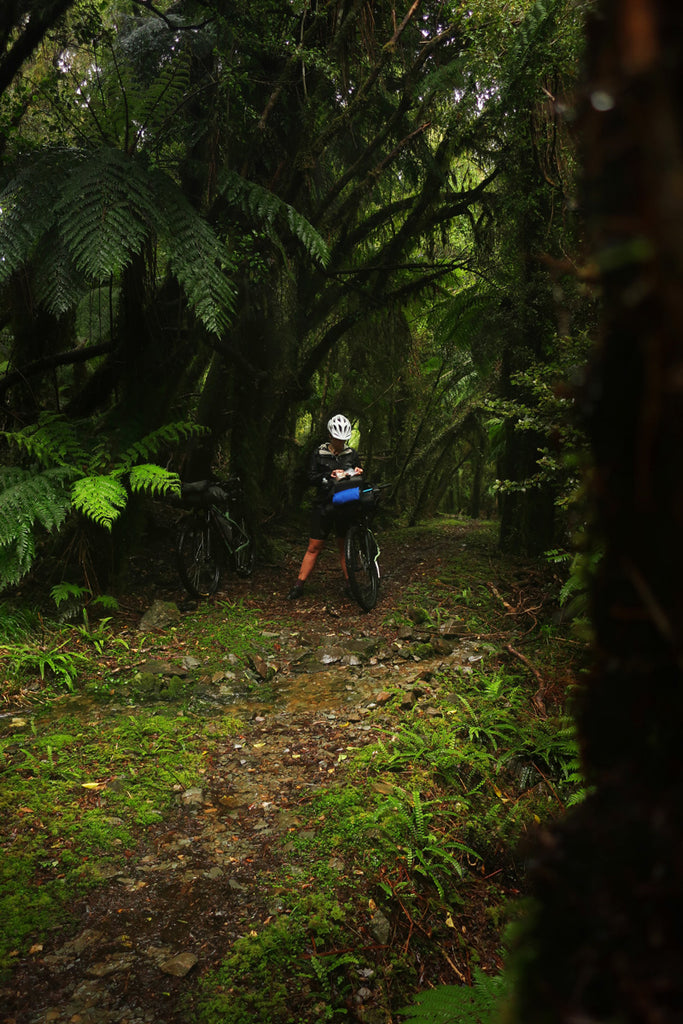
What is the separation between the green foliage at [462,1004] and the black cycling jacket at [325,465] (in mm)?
5183

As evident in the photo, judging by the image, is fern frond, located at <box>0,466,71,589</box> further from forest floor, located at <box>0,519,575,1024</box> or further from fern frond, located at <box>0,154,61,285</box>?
fern frond, located at <box>0,154,61,285</box>

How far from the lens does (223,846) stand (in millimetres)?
2957

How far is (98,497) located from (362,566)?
10.4 feet

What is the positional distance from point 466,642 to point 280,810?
97.1 inches

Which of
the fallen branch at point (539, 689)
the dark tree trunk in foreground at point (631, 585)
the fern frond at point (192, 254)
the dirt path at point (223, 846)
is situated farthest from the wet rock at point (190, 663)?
the dark tree trunk in foreground at point (631, 585)

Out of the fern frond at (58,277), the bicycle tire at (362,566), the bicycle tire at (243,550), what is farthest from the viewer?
the bicycle tire at (243,550)

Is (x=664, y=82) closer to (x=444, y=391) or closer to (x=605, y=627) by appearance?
(x=605, y=627)

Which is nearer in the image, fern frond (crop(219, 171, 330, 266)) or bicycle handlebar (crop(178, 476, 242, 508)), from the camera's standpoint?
fern frond (crop(219, 171, 330, 266))

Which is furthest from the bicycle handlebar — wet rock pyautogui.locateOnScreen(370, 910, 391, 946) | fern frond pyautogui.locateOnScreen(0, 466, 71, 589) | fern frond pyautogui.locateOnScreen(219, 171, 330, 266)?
wet rock pyautogui.locateOnScreen(370, 910, 391, 946)

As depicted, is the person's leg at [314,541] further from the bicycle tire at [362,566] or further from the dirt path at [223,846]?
the dirt path at [223,846]

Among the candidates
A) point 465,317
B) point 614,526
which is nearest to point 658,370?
point 614,526

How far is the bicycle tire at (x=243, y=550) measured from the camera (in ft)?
24.6

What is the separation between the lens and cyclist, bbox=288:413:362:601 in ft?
22.2

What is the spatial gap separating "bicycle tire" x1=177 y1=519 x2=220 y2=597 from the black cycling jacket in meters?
1.29
